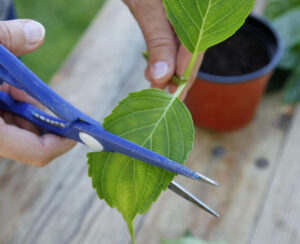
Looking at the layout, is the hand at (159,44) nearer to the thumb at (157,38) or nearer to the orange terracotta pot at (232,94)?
the thumb at (157,38)

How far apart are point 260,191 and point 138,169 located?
28 centimetres

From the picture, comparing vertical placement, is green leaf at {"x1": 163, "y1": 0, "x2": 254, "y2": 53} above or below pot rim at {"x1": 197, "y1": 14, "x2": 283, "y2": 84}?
above

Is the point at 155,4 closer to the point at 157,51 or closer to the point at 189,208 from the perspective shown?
the point at 157,51

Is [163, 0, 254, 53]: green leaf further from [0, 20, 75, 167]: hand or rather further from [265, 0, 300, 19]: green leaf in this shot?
[265, 0, 300, 19]: green leaf

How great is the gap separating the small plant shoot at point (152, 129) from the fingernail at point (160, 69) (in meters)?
0.10

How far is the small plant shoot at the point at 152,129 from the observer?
32cm

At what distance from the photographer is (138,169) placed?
0.33 meters

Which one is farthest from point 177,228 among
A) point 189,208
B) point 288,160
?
point 288,160

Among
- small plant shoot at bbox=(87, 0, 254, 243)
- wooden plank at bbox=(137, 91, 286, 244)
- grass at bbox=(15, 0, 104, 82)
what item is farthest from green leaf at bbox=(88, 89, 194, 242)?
grass at bbox=(15, 0, 104, 82)

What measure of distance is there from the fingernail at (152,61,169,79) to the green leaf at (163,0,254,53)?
96 millimetres

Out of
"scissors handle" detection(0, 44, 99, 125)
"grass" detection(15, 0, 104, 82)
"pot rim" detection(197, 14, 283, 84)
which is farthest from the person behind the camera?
"grass" detection(15, 0, 104, 82)

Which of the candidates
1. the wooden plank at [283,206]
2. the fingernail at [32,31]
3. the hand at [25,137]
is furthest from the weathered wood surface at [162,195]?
the fingernail at [32,31]

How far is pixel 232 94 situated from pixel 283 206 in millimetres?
171

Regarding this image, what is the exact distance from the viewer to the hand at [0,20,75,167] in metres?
0.37
